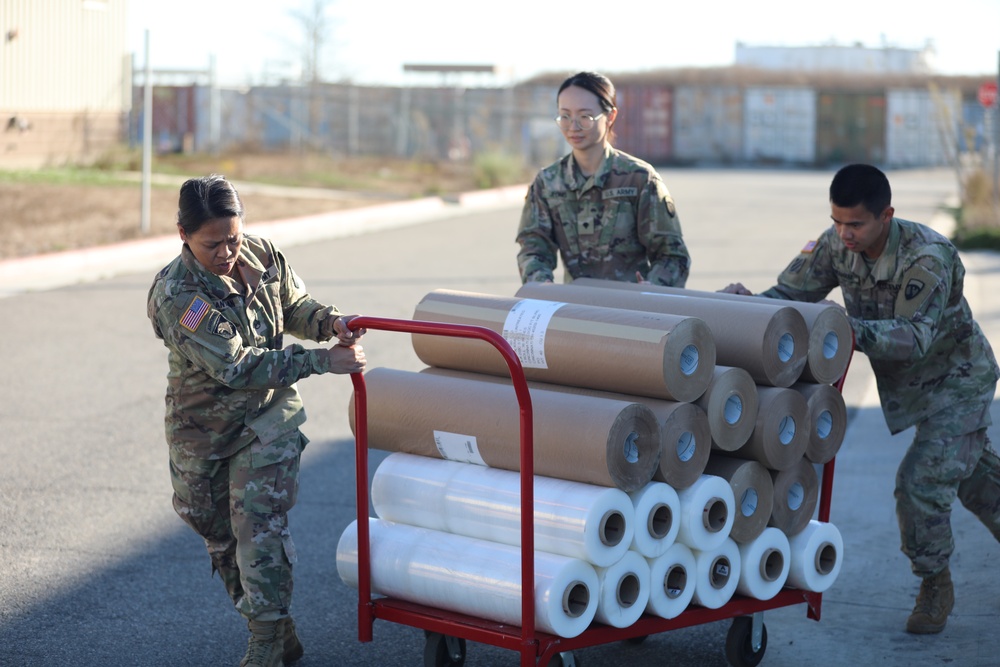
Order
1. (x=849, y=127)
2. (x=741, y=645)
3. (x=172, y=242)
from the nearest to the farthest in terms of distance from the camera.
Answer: (x=741, y=645), (x=172, y=242), (x=849, y=127)

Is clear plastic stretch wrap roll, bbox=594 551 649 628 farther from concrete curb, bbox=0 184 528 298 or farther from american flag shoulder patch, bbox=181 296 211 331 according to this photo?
concrete curb, bbox=0 184 528 298

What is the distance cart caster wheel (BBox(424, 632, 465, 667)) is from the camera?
157 inches

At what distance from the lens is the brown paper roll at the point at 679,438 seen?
12.0 feet

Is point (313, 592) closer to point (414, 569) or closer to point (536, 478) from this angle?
point (414, 569)

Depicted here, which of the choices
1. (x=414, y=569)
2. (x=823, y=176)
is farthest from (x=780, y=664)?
(x=823, y=176)

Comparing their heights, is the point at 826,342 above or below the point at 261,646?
above

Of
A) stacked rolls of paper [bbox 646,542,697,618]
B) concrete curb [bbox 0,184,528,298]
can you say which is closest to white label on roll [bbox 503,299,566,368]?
stacked rolls of paper [bbox 646,542,697,618]

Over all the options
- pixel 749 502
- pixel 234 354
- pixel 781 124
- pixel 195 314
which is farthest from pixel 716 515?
pixel 781 124

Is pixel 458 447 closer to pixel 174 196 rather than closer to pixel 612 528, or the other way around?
pixel 612 528

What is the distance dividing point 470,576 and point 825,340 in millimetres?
1400

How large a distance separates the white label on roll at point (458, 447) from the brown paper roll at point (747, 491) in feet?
2.48

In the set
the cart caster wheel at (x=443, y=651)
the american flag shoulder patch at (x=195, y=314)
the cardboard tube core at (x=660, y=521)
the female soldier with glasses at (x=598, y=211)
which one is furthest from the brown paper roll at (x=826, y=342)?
the american flag shoulder patch at (x=195, y=314)

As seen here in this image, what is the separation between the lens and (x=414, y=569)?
3.82 meters

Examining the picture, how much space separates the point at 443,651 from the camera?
4.03 metres
